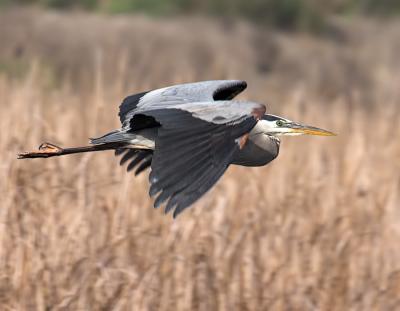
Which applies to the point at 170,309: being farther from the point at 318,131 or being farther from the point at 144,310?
the point at 318,131

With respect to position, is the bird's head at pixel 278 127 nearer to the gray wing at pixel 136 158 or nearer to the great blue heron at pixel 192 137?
the great blue heron at pixel 192 137

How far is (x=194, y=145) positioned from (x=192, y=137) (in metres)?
0.03

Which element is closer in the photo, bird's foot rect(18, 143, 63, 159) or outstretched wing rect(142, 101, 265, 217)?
outstretched wing rect(142, 101, 265, 217)

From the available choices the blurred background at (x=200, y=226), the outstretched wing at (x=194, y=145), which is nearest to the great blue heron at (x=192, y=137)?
the outstretched wing at (x=194, y=145)

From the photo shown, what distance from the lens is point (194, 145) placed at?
2.89 meters

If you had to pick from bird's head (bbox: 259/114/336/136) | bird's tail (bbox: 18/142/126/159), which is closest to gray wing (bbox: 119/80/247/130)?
bird's tail (bbox: 18/142/126/159)

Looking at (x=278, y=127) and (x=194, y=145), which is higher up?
(x=278, y=127)

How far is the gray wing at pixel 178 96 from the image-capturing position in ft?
11.0

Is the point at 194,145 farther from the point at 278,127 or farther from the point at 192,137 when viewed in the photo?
the point at 278,127

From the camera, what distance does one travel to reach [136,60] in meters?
12.1

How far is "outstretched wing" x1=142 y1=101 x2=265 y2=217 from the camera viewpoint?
107 inches

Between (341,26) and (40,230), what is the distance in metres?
15.7

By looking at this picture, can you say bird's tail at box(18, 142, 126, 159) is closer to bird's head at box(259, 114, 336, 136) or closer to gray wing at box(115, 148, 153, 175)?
gray wing at box(115, 148, 153, 175)

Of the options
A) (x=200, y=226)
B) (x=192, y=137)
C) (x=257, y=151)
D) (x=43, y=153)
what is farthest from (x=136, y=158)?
(x=192, y=137)
